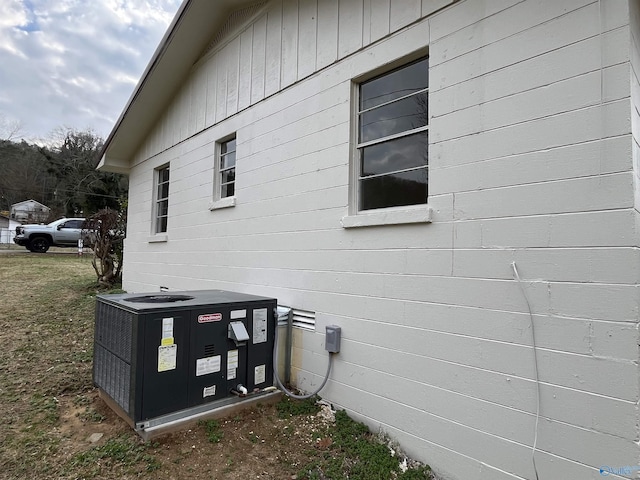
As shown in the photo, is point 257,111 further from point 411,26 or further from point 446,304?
point 446,304

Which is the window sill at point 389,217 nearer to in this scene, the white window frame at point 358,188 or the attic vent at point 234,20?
the white window frame at point 358,188

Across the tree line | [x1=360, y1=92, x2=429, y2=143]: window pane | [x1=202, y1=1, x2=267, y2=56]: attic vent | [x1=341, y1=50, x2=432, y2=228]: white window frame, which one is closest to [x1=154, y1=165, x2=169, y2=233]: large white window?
[x1=202, y1=1, x2=267, y2=56]: attic vent

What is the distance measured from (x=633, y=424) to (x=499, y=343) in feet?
2.42

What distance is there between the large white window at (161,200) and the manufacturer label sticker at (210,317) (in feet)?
16.2

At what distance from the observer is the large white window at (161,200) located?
7836 millimetres

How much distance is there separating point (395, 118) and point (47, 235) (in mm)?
21128

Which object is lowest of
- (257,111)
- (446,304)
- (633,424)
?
(633,424)

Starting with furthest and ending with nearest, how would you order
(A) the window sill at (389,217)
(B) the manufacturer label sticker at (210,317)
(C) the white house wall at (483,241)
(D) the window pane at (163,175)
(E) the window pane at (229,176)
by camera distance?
(D) the window pane at (163,175), (E) the window pane at (229,176), (B) the manufacturer label sticker at (210,317), (A) the window sill at (389,217), (C) the white house wall at (483,241)

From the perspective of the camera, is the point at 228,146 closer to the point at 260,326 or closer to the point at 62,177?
the point at 260,326

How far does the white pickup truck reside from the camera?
18828 millimetres

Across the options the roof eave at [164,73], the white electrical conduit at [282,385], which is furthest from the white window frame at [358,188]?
the roof eave at [164,73]

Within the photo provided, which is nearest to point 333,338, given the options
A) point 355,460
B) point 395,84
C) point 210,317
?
point 355,460

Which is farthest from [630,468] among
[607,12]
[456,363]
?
[607,12]

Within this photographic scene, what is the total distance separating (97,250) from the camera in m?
10.1
